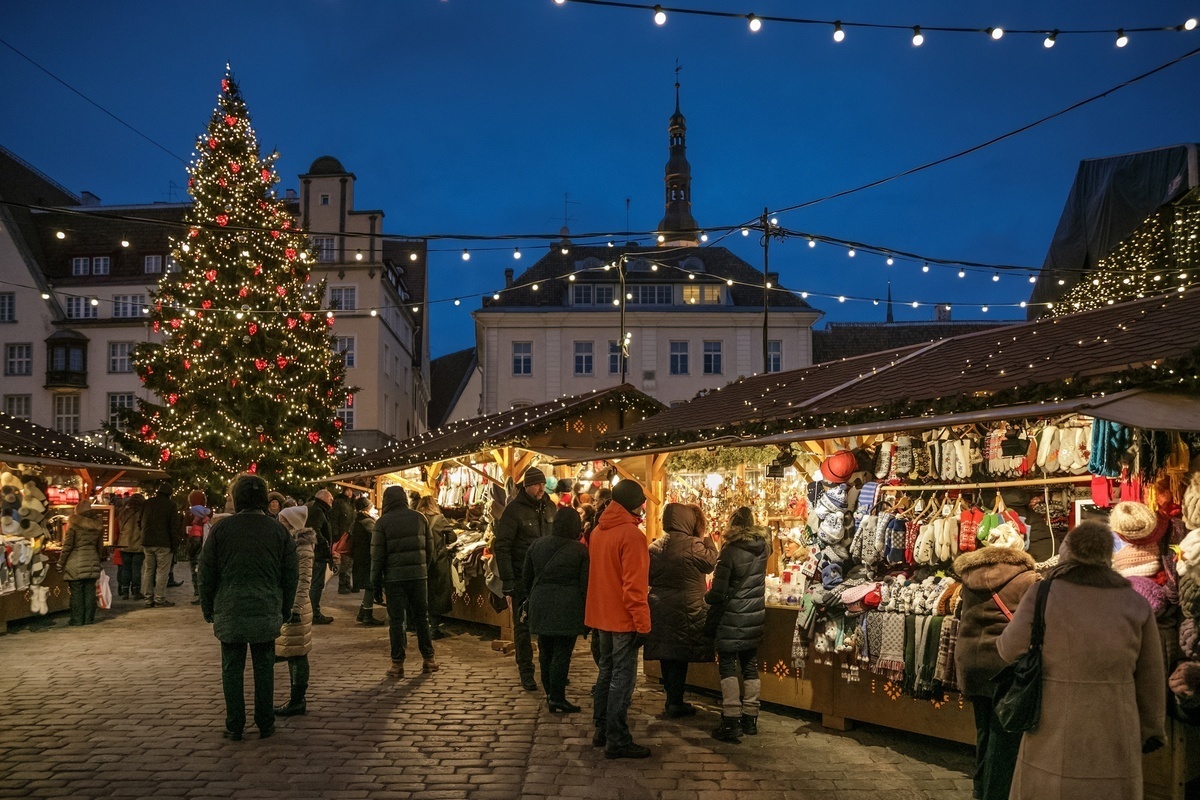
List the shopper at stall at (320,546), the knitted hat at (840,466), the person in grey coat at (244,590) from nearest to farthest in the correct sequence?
the person in grey coat at (244,590) < the knitted hat at (840,466) < the shopper at stall at (320,546)

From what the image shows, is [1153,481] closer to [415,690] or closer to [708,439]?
[708,439]

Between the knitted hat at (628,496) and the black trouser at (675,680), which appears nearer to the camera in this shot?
the knitted hat at (628,496)

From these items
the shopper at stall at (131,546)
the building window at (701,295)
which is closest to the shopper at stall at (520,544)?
the shopper at stall at (131,546)

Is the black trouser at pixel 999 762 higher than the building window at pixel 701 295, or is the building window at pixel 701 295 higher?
the building window at pixel 701 295

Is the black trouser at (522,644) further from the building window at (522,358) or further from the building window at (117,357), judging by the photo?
the building window at (117,357)

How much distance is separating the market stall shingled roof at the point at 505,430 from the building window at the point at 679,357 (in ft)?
95.3

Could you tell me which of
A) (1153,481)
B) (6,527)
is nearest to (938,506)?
(1153,481)

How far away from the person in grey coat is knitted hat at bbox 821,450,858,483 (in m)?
4.53

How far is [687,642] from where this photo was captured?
307 inches

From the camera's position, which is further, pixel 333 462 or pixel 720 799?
pixel 333 462

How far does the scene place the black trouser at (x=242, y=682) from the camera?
22.7ft

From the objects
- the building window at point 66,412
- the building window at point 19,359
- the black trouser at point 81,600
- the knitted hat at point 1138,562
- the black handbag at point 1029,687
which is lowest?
the black trouser at point 81,600

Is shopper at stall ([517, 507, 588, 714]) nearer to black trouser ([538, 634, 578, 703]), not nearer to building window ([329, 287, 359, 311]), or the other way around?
black trouser ([538, 634, 578, 703])

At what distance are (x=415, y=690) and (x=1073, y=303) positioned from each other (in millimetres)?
11837
